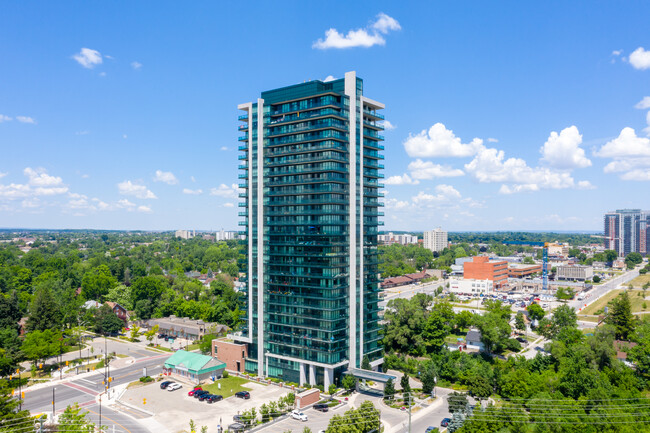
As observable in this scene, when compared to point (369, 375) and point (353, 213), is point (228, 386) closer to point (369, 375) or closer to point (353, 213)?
point (369, 375)

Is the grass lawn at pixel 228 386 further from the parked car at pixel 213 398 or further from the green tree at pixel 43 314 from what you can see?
the green tree at pixel 43 314

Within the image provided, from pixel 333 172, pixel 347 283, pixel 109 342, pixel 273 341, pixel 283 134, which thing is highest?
pixel 283 134

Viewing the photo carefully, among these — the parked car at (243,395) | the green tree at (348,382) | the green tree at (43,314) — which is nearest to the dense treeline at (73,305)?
the green tree at (43,314)

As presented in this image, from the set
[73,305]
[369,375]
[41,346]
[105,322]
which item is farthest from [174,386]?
[73,305]

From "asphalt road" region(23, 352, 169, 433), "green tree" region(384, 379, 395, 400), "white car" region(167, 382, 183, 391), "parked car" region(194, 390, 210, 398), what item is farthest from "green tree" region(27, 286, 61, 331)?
"green tree" region(384, 379, 395, 400)

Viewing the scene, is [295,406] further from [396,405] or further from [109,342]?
[109,342]

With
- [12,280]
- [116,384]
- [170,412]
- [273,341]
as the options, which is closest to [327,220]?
[273,341]
